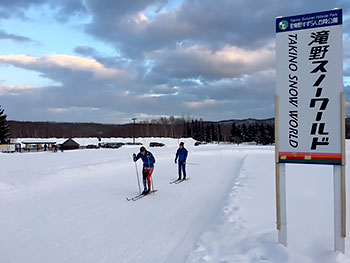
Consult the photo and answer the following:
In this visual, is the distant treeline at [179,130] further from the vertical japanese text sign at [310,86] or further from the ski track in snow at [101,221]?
the vertical japanese text sign at [310,86]

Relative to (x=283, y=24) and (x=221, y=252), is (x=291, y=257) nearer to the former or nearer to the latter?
(x=221, y=252)

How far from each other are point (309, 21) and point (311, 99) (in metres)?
1.13

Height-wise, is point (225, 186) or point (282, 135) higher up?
point (282, 135)

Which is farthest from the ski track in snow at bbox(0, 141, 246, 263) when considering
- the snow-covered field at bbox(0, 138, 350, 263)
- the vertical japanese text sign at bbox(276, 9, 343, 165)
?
the vertical japanese text sign at bbox(276, 9, 343, 165)

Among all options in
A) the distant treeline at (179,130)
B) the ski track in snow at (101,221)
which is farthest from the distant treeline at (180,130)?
the ski track in snow at (101,221)

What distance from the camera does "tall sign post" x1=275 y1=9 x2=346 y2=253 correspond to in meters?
3.73

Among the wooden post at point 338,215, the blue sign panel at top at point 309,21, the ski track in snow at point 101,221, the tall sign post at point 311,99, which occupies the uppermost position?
the blue sign panel at top at point 309,21

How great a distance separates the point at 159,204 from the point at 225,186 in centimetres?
395

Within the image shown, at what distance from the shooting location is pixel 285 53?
4.07 metres

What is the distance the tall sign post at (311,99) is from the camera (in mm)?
3727

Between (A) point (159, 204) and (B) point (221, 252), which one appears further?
(A) point (159, 204)

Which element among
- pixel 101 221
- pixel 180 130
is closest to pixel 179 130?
pixel 180 130

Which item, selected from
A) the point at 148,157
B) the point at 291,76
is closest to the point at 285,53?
the point at 291,76

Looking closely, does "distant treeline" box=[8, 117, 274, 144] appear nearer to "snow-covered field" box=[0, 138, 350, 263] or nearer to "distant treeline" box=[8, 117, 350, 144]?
"distant treeline" box=[8, 117, 350, 144]
